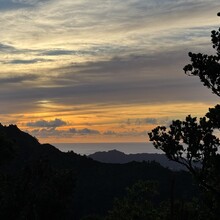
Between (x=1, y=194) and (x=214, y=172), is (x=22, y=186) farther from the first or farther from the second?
(x=214, y=172)

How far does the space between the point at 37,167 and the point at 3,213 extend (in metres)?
9.14

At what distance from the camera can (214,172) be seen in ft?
91.8

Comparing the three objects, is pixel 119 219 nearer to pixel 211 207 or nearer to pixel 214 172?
pixel 211 207

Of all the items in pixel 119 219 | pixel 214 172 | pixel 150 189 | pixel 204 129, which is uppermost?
pixel 204 129

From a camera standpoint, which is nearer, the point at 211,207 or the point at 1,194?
the point at 211,207

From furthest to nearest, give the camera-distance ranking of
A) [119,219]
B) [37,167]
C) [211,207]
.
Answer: [119,219], [37,167], [211,207]

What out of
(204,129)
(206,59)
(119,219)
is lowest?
(119,219)

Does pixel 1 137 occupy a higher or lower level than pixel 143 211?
higher

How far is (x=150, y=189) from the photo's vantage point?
65.5 metres

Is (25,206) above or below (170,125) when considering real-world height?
below

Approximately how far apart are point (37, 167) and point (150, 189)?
61.5ft

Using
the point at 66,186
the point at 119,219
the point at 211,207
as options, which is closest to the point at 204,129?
the point at 211,207

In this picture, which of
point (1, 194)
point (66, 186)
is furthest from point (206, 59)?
point (66, 186)

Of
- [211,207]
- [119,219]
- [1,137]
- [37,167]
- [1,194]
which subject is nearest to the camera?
[211,207]
